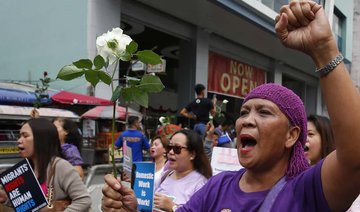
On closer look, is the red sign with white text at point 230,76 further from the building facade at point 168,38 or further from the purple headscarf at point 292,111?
the purple headscarf at point 292,111

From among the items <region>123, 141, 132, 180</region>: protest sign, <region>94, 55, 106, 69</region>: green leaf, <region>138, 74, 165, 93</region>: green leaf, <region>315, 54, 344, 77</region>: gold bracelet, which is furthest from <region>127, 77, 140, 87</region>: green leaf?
<region>315, 54, 344, 77</region>: gold bracelet

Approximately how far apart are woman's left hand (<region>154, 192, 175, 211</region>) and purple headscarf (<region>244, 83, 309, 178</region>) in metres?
A: 1.80

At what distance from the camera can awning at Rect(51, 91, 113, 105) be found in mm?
12773

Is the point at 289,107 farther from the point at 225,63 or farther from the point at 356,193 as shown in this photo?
the point at 225,63

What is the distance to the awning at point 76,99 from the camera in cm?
1277

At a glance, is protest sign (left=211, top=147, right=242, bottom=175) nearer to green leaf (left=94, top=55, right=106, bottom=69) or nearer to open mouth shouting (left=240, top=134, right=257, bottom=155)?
open mouth shouting (left=240, top=134, right=257, bottom=155)

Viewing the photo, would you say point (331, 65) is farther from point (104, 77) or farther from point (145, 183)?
point (145, 183)

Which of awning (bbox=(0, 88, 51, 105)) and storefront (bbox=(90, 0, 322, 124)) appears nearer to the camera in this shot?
awning (bbox=(0, 88, 51, 105))

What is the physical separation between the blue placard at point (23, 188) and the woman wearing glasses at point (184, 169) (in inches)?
42.0

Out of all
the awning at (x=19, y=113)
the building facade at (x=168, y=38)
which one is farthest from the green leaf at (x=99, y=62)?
the building facade at (x=168, y=38)

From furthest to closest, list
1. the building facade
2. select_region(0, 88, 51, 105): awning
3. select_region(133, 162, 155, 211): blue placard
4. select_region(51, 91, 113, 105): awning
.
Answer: the building facade < select_region(51, 91, 113, 105): awning < select_region(0, 88, 51, 105): awning < select_region(133, 162, 155, 211): blue placard

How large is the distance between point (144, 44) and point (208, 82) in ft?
13.5

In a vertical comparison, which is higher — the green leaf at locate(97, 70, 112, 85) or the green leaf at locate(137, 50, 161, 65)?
the green leaf at locate(137, 50, 161, 65)

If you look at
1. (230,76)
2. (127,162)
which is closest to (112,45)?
(127,162)
